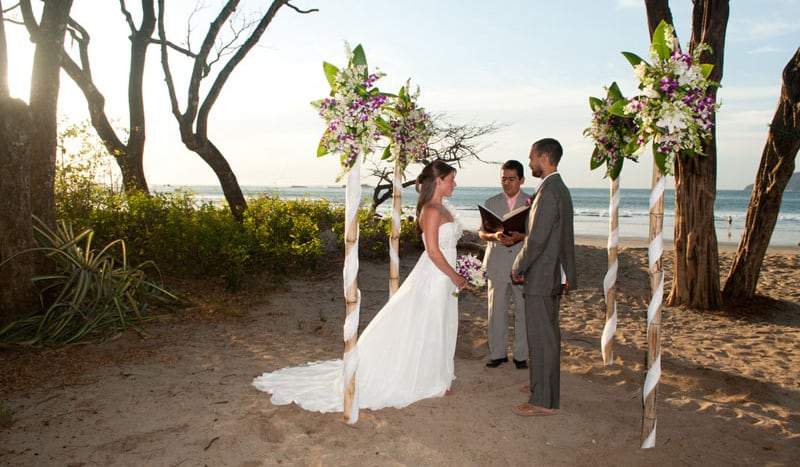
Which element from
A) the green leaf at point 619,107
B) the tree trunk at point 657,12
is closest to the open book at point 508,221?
the green leaf at point 619,107

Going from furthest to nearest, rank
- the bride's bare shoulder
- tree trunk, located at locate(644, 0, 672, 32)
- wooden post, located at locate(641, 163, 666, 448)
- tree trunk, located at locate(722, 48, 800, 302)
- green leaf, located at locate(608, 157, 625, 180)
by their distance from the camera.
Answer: tree trunk, located at locate(722, 48, 800, 302), tree trunk, located at locate(644, 0, 672, 32), green leaf, located at locate(608, 157, 625, 180), the bride's bare shoulder, wooden post, located at locate(641, 163, 666, 448)

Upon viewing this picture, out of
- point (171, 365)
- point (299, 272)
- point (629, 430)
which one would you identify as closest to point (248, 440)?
point (171, 365)

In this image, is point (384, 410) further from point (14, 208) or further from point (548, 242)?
point (14, 208)

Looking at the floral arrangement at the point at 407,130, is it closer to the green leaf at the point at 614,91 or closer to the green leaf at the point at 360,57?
the green leaf at the point at 360,57

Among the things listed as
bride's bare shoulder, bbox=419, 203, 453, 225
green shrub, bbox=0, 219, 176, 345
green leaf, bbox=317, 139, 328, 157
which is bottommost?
green shrub, bbox=0, 219, 176, 345

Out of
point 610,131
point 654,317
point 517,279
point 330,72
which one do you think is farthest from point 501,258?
point 330,72

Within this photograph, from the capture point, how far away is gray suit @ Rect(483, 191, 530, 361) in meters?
5.50

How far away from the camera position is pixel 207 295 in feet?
27.8

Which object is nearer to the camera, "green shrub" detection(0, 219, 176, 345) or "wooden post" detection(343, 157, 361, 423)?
"wooden post" detection(343, 157, 361, 423)

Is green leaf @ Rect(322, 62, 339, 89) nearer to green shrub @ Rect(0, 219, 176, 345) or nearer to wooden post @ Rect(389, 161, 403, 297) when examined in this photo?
wooden post @ Rect(389, 161, 403, 297)

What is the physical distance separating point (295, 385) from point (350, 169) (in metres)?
2.14

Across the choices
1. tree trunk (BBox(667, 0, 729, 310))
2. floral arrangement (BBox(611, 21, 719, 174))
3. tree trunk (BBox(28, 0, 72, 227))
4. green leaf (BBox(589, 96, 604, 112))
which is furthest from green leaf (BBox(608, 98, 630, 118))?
tree trunk (BBox(28, 0, 72, 227))

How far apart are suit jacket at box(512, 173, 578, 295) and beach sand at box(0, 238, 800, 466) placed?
1.15 m

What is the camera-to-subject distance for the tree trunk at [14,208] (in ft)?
20.1
